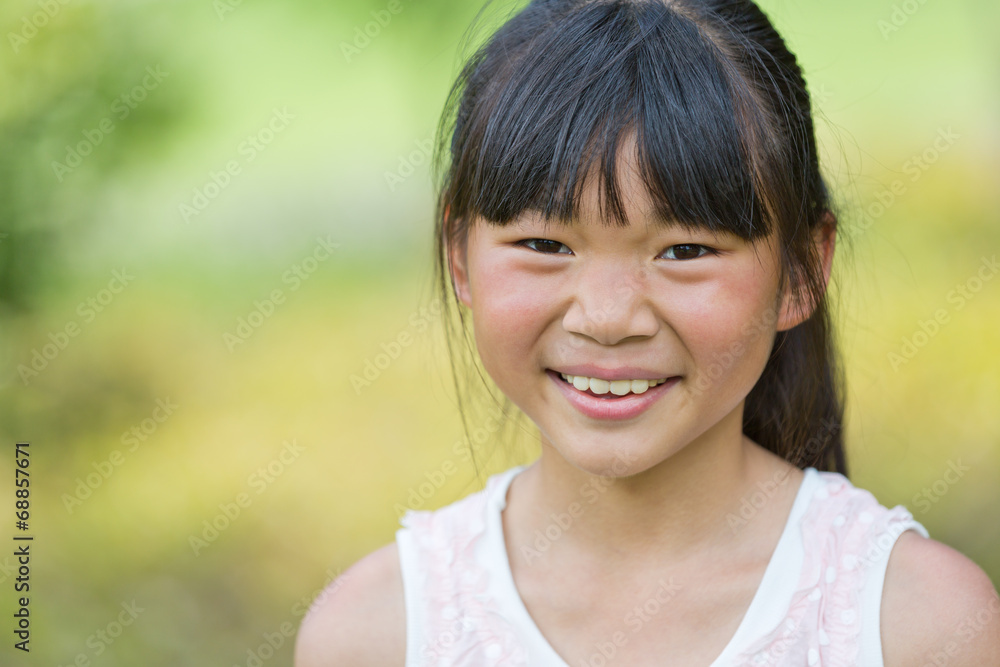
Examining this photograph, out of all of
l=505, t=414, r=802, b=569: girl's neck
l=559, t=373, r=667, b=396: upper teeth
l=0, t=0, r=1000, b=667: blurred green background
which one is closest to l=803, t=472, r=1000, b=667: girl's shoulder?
l=505, t=414, r=802, b=569: girl's neck

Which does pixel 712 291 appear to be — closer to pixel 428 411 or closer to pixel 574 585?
pixel 574 585

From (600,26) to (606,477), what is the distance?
66 centimetres

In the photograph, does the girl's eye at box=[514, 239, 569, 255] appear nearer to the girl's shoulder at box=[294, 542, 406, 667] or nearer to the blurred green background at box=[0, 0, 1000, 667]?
the girl's shoulder at box=[294, 542, 406, 667]

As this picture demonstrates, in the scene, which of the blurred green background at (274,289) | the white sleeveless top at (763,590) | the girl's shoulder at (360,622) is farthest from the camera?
the blurred green background at (274,289)

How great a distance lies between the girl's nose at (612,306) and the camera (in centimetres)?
123

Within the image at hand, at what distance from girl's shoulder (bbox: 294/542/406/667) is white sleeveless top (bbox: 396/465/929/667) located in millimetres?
27

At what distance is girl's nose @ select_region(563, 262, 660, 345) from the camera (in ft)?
4.04

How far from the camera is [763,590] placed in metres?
1.40

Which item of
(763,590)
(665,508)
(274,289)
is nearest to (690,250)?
(665,508)

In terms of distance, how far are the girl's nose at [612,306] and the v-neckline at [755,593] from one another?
1.41 feet

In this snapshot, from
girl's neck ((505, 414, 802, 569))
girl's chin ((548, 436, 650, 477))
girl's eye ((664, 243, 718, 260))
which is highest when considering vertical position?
girl's eye ((664, 243, 718, 260))

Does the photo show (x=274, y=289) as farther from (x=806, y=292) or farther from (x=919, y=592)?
(x=919, y=592)

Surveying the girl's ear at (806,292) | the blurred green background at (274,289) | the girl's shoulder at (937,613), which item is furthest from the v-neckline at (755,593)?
the blurred green background at (274,289)

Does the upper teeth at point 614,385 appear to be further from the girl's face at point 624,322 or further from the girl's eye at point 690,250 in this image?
the girl's eye at point 690,250
